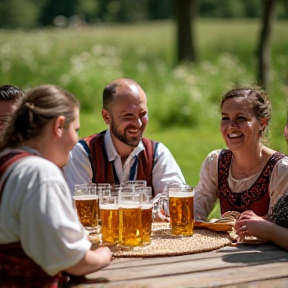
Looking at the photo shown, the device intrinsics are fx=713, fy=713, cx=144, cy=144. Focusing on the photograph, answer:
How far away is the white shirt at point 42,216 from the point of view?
2.62 metres

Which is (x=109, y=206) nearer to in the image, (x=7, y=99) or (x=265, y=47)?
(x=7, y=99)

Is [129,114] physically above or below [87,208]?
above

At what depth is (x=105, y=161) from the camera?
454cm

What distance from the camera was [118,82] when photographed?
4.52 metres

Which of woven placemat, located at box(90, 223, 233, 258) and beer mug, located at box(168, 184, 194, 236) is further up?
beer mug, located at box(168, 184, 194, 236)

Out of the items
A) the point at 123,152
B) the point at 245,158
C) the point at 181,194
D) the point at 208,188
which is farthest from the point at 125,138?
the point at 181,194

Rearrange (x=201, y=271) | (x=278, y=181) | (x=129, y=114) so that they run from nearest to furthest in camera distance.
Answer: (x=201, y=271)
(x=278, y=181)
(x=129, y=114)

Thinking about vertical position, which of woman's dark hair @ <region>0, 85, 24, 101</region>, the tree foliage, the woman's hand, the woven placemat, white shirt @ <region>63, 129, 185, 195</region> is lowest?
the woven placemat

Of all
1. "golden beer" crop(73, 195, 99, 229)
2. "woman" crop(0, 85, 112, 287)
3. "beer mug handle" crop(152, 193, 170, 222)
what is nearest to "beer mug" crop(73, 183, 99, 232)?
"golden beer" crop(73, 195, 99, 229)

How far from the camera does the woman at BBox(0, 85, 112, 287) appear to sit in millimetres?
2627

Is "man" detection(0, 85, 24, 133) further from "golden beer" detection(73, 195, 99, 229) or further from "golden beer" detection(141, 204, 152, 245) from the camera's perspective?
"golden beer" detection(141, 204, 152, 245)

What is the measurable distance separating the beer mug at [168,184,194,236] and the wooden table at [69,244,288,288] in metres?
0.29

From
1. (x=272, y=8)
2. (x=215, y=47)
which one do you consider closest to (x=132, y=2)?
(x=215, y=47)

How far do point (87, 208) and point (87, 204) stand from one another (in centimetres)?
2
